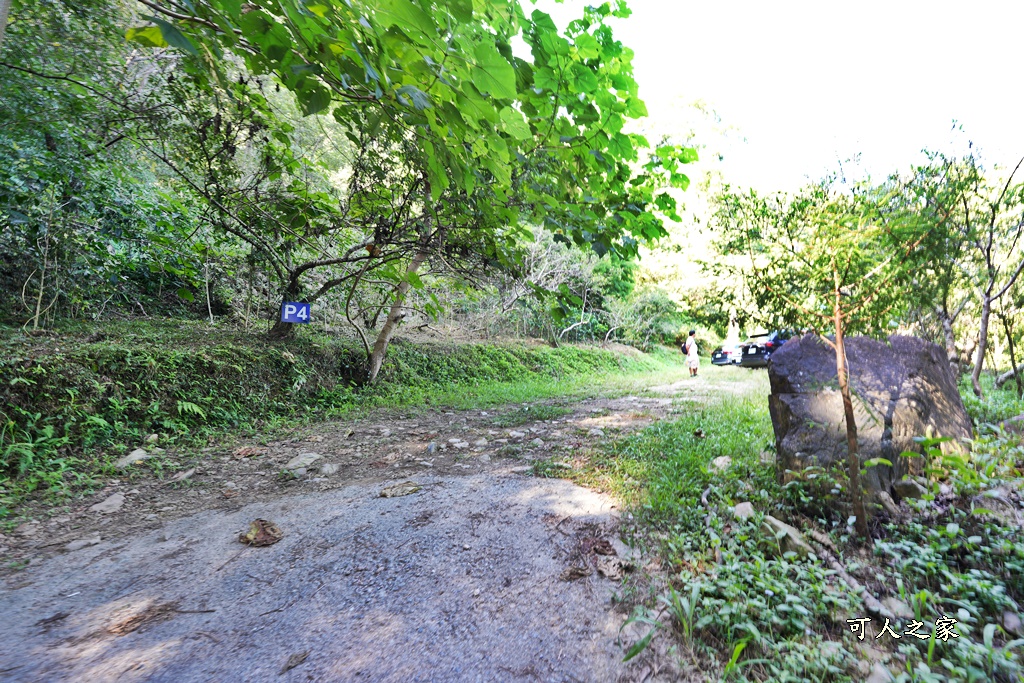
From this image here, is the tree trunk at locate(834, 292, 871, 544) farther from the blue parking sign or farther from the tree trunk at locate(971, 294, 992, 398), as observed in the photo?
the blue parking sign

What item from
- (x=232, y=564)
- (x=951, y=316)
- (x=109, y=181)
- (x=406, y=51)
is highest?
(x=109, y=181)

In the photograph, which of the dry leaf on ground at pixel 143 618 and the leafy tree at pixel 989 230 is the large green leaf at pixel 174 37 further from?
the leafy tree at pixel 989 230

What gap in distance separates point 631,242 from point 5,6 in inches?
118

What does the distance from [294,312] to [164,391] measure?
1837 mm

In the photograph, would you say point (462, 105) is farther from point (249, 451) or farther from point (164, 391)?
point (164, 391)

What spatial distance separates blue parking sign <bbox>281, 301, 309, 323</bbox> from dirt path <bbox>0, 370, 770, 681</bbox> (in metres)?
2.73

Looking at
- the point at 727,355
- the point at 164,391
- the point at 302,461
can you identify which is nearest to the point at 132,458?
the point at 164,391

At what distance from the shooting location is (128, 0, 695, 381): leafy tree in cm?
144

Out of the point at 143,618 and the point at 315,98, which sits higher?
the point at 315,98

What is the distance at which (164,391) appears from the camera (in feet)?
14.2

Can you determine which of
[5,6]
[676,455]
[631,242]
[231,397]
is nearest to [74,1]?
[5,6]

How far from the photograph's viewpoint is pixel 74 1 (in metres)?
3.01

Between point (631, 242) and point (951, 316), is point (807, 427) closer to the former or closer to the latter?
point (631, 242)

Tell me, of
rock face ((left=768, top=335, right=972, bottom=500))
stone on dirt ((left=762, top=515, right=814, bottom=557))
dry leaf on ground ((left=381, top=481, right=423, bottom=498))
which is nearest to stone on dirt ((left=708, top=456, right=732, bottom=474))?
rock face ((left=768, top=335, right=972, bottom=500))
